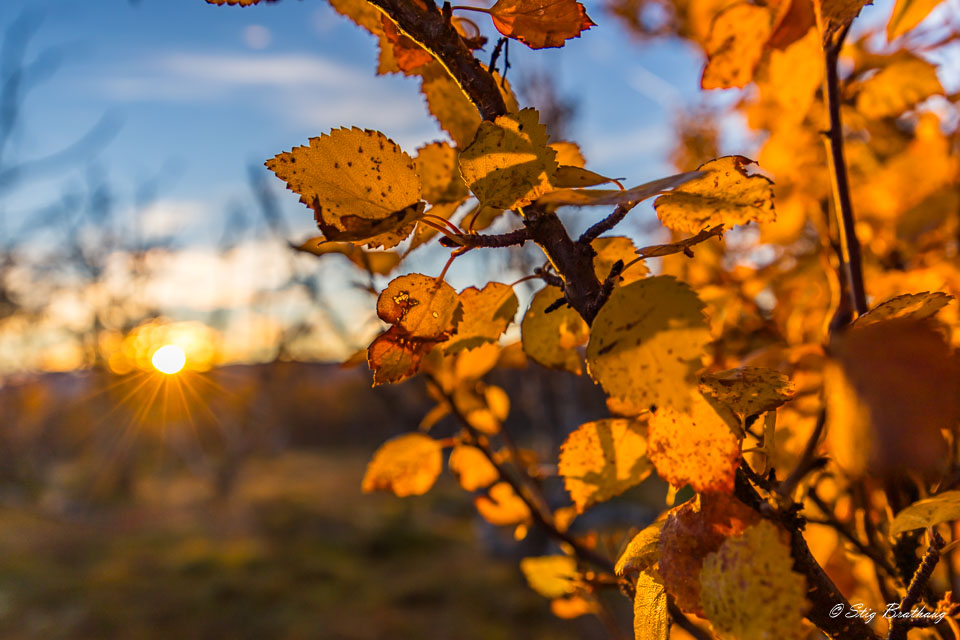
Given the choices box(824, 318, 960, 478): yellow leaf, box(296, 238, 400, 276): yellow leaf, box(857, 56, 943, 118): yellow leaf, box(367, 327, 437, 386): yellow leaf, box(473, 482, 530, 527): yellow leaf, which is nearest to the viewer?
box(824, 318, 960, 478): yellow leaf

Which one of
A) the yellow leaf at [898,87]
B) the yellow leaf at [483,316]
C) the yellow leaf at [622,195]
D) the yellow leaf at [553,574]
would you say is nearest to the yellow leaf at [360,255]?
the yellow leaf at [483,316]

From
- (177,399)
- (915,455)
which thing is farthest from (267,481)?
(915,455)

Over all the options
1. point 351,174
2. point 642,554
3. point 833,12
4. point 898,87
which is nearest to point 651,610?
point 642,554

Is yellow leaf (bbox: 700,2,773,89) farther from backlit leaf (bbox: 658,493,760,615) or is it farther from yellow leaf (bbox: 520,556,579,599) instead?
yellow leaf (bbox: 520,556,579,599)

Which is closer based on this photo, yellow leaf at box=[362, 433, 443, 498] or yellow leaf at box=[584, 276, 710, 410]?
yellow leaf at box=[584, 276, 710, 410]

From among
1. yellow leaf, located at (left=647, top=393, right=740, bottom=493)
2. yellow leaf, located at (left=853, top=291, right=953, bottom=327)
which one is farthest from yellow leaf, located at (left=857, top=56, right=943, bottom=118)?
yellow leaf, located at (left=647, top=393, right=740, bottom=493)

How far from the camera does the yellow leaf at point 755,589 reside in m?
0.24

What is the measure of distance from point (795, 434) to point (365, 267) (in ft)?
1.35

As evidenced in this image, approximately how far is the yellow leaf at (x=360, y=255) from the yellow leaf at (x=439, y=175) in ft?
0.24

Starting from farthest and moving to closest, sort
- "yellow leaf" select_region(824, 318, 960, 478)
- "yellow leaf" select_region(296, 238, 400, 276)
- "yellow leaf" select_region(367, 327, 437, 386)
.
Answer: "yellow leaf" select_region(296, 238, 400, 276) → "yellow leaf" select_region(367, 327, 437, 386) → "yellow leaf" select_region(824, 318, 960, 478)

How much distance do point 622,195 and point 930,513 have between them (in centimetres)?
24

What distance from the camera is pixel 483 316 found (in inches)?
13.6

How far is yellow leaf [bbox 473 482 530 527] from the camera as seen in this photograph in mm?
635

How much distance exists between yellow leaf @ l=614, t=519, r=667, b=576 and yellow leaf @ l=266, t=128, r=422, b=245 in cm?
21
